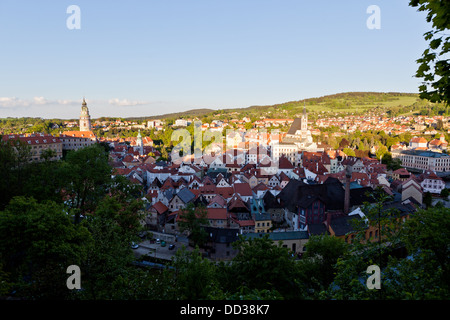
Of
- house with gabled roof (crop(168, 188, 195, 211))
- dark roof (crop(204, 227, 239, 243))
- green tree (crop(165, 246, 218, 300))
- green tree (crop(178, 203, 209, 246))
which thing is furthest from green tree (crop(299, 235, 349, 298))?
house with gabled roof (crop(168, 188, 195, 211))

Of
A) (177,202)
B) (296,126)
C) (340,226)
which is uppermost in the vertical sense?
(296,126)

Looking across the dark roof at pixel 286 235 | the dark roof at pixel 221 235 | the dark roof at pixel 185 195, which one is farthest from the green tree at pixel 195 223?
the dark roof at pixel 185 195

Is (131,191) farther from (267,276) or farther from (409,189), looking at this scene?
(409,189)

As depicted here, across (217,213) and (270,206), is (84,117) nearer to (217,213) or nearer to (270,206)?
(217,213)

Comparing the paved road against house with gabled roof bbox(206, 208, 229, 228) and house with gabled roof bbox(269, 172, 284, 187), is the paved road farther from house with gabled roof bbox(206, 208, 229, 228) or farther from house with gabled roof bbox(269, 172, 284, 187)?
house with gabled roof bbox(269, 172, 284, 187)

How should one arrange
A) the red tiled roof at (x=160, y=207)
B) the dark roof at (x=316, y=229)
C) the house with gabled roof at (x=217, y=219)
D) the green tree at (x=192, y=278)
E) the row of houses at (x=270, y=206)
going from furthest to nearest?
the red tiled roof at (x=160, y=207), the house with gabled roof at (x=217, y=219), the dark roof at (x=316, y=229), the row of houses at (x=270, y=206), the green tree at (x=192, y=278)

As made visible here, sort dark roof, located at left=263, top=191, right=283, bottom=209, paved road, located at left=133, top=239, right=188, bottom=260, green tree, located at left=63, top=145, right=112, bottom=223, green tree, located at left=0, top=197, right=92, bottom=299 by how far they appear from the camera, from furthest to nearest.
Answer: dark roof, located at left=263, top=191, right=283, bottom=209, paved road, located at left=133, top=239, right=188, bottom=260, green tree, located at left=63, top=145, right=112, bottom=223, green tree, located at left=0, top=197, right=92, bottom=299

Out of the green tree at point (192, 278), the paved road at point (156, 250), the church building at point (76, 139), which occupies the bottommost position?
the paved road at point (156, 250)

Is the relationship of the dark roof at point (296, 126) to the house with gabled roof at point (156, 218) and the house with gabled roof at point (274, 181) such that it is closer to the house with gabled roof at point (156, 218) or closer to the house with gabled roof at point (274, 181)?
the house with gabled roof at point (274, 181)

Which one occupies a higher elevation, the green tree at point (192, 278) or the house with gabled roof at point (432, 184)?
the green tree at point (192, 278)

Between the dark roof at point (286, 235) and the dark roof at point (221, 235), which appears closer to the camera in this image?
the dark roof at point (286, 235)

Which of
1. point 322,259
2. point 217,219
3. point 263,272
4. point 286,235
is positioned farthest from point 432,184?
point 263,272

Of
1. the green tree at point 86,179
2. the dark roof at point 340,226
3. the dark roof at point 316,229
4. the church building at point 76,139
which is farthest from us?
the church building at point 76,139
